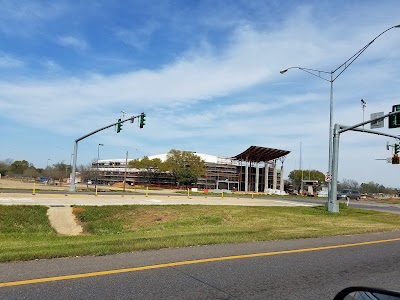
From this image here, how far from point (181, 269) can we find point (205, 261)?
0.95 meters

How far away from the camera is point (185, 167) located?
102m

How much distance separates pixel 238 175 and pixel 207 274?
105 m

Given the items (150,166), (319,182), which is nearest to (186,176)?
(150,166)

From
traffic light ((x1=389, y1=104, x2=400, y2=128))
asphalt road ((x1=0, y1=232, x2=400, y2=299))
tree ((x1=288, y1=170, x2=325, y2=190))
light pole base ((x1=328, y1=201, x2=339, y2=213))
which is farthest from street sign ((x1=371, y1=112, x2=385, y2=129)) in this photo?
tree ((x1=288, y1=170, x2=325, y2=190))

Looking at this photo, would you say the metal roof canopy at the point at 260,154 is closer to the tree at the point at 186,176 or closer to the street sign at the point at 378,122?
the tree at the point at 186,176

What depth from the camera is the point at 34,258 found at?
7832mm

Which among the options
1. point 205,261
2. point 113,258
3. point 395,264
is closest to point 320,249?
point 395,264

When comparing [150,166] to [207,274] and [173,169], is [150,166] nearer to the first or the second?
[173,169]

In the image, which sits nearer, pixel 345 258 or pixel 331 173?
pixel 345 258

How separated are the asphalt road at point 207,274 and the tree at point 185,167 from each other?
89.8 metres

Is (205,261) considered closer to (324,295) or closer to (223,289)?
(223,289)

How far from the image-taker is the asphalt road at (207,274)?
5891 millimetres

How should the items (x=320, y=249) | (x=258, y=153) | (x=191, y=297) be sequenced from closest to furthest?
(x=191, y=297)
(x=320, y=249)
(x=258, y=153)

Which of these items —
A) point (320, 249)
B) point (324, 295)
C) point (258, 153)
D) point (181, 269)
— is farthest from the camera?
point (258, 153)
